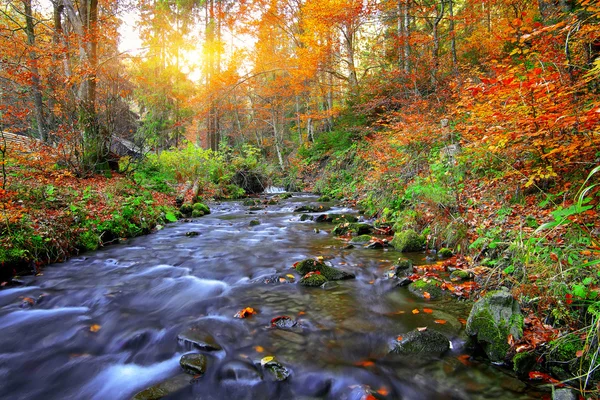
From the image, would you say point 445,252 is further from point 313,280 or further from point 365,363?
point 365,363

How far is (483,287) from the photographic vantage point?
3.76 meters

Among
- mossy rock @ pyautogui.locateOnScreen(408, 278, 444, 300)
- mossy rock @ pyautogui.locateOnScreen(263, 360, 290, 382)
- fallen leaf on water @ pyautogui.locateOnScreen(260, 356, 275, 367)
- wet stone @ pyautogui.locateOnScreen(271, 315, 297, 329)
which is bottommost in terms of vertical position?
mossy rock @ pyautogui.locateOnScreen(263, 360, 290, 382)

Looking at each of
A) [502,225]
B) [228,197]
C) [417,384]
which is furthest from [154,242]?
[228,197]

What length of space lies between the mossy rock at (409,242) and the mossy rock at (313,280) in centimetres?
200

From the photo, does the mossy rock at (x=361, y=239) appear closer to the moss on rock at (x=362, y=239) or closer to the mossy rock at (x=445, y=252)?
the moss on rock at (x=362, y=239)

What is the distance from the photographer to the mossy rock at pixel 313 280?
4625 mm

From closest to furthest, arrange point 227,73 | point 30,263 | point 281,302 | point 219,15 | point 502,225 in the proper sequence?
1. point 281,302
2. point 502,225
3. point 30,263
4. point 227,73
5. point 219,15

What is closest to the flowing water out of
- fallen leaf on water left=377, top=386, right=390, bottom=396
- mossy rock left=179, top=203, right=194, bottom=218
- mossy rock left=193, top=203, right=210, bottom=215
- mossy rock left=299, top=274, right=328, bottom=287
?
fallen leaf on water left=377, top=386, right=390, bottom=396

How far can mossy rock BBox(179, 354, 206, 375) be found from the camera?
282cm

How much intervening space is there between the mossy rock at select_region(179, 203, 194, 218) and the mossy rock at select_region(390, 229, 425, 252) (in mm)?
7466

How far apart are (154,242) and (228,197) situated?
943cm

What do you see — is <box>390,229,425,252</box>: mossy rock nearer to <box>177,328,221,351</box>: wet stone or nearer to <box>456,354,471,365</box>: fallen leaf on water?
<box>456,354,471,365</box>: fallen leaf on water

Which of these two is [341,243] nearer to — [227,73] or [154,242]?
[154,242]

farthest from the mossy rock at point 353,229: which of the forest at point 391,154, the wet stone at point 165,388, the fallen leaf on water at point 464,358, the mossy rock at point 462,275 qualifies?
the wet stone at point 165,388
